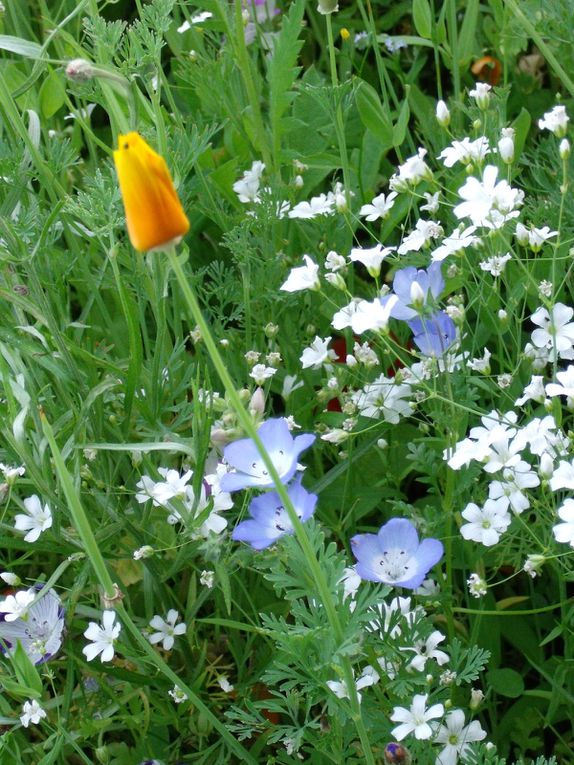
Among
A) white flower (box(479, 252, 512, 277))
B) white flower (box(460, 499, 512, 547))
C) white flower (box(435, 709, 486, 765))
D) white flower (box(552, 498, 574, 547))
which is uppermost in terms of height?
white flower (box(479, 252, 512, 277))

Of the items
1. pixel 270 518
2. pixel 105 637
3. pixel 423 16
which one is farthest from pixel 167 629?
pixel 423 16

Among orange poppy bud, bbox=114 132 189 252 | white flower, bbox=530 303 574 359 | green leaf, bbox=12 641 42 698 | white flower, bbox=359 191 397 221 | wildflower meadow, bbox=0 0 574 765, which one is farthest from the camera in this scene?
white flower, bbox=359 191 397 221

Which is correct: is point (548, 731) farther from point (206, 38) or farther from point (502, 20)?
point (206, 38)

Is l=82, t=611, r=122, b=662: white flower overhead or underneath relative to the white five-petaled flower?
overhead

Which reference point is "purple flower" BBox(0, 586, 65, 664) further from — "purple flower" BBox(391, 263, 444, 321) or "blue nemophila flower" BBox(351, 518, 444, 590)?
"purple flower" BBox(391, 263, 444, 321)

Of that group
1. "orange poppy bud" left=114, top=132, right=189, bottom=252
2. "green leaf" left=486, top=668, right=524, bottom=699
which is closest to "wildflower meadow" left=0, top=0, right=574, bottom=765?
"green leaf" left=486, top=668, right=524, bottom=699

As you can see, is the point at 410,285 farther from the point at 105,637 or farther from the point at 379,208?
the point at 105,637

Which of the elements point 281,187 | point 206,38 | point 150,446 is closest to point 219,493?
point 150,446
